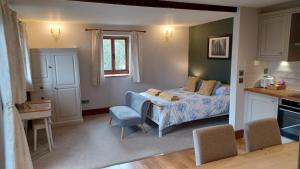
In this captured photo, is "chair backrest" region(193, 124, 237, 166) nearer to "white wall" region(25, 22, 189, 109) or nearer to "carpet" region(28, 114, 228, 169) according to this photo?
"carpet" region(28, 114, 228, 169)

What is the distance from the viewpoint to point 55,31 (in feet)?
15.9

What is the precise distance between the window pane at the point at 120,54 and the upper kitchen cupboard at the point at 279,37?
3.19 meters

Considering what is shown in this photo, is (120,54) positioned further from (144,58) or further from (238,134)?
(238,134)

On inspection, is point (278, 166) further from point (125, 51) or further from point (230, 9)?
point (125, 51)

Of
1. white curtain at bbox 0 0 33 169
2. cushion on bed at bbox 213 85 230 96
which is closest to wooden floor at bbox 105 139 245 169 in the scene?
white curtain at bbox 0 0 33 169

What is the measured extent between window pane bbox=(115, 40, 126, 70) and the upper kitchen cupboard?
3.19 m

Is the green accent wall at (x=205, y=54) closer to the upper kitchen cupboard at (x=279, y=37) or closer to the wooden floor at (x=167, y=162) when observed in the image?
the upper kitchen cupboard at (x=279, y=37)

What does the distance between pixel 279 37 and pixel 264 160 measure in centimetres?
237

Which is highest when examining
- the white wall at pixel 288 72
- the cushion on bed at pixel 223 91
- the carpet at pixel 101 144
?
the white wall at pixel 288 72

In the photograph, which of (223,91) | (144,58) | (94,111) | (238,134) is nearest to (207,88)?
(223,91)

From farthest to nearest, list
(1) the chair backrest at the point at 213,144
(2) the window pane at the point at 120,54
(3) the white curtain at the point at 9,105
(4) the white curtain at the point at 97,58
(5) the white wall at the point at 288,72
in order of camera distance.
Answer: (2) the window pane at the point at 120,54, (4) the white curtain at the point at 97,58, (5) the white wall at the point at 288,72, (3) the white curtain at the point at 9,105, (1) the chair backrest at the point at 213,144

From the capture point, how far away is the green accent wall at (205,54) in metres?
4.77

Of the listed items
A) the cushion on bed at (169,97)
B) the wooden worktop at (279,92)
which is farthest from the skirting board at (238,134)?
the cushion on bed at (169,97)

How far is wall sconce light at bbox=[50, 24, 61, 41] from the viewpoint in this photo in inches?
190
